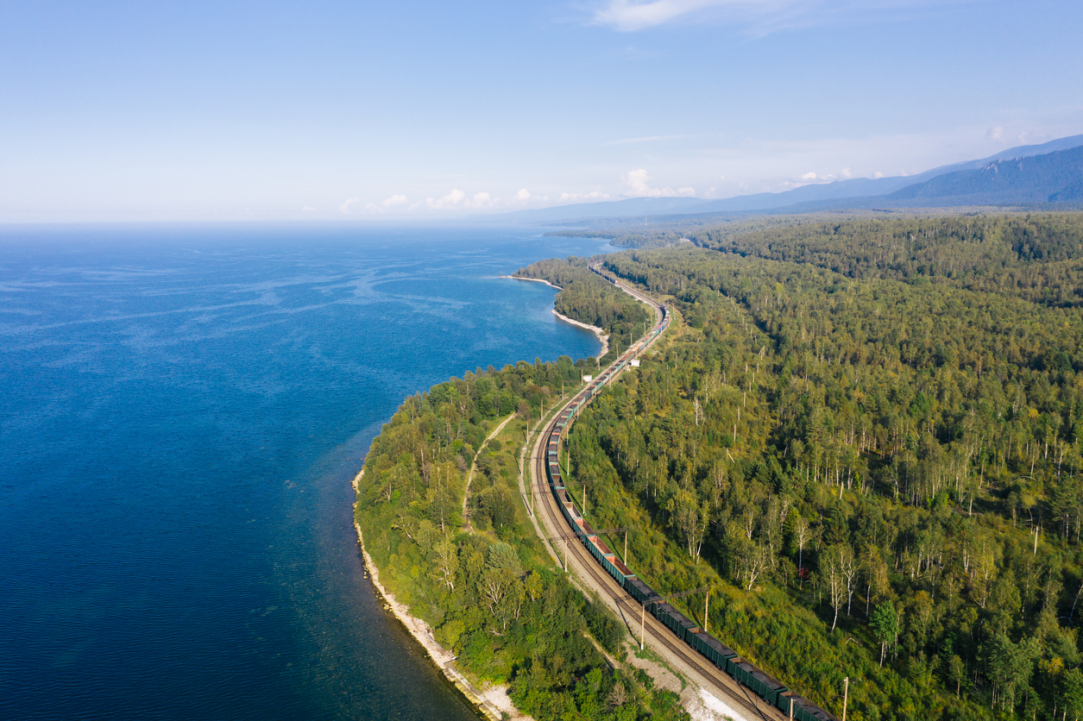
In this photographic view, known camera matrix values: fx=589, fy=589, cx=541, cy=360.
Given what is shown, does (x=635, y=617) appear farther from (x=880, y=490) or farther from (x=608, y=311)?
(x=608, y=311)

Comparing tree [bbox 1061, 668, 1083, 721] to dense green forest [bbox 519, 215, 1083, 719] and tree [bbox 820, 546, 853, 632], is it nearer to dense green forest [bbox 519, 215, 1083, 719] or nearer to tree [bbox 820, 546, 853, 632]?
dense green forest [bbox 519, 215, 1083, 719]

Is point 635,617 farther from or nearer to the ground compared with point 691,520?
nearer to the ground

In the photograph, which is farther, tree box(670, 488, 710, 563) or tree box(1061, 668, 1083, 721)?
tree box(670, 488, 710, 563)

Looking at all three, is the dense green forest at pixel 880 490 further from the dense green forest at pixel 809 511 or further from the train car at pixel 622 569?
the train car at pixel 622 569

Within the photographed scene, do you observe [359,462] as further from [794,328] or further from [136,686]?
[794,328]

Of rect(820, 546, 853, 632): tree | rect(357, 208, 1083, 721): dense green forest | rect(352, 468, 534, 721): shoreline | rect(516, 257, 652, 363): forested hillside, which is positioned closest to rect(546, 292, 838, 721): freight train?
rect(357, 208, 1083, 721): dense green forest

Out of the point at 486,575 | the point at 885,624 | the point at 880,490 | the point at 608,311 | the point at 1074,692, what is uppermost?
the point at 608,311

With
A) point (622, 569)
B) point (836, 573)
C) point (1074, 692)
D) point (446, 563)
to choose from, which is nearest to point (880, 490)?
point (836, 573)
